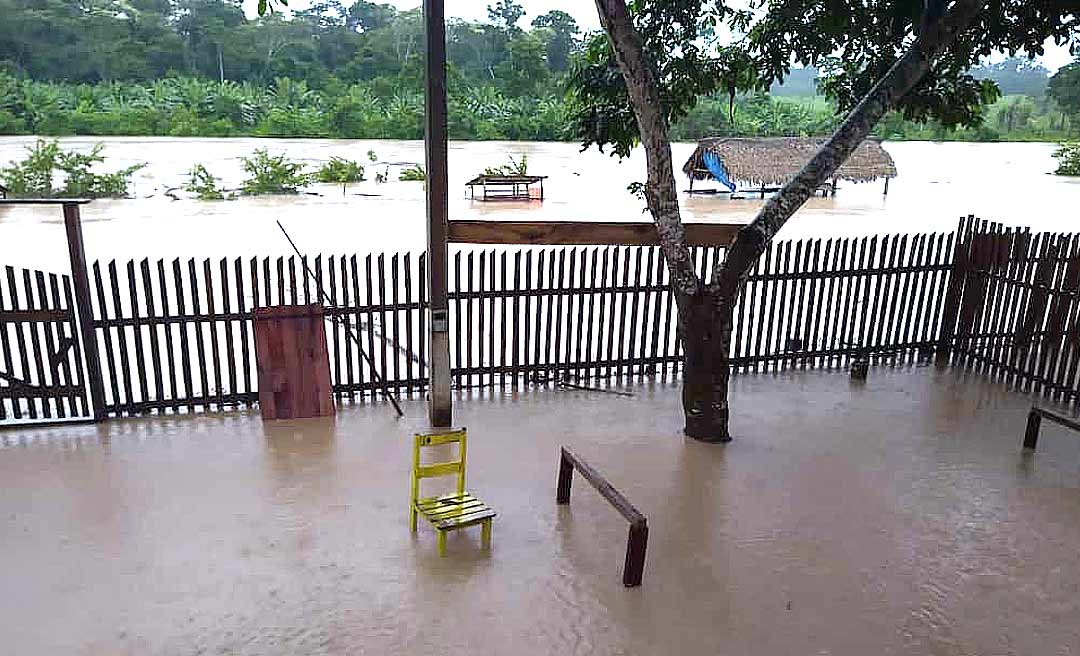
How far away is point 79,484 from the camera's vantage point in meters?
5.75

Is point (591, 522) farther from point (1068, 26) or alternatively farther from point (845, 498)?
point (1068, 26)

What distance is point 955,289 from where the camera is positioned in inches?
352

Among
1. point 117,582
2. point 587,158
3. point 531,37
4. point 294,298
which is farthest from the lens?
point 587,158

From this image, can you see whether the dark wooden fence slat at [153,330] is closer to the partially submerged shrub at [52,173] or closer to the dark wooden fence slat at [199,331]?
the dark wooden fence slat at [199,331]

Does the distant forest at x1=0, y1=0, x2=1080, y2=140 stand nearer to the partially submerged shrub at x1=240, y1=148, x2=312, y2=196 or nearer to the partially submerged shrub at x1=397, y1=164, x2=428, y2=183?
the partially submerged shrub at x1=240, y1=148, x2=312, y2=196

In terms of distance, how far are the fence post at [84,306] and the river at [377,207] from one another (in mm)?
5094

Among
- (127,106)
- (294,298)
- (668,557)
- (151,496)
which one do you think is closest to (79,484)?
(151,496)

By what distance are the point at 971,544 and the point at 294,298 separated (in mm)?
5717

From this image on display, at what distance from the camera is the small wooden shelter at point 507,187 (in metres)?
14.9

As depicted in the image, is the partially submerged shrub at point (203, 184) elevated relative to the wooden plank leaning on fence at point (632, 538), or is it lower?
elevated

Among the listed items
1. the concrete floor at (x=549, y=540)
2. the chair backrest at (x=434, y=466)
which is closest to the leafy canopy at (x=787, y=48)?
the concrete floor at (x=549, y=540)

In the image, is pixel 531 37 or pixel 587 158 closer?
pixel 531 37

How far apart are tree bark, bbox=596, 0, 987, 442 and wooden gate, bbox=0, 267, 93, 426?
4906 millimetres

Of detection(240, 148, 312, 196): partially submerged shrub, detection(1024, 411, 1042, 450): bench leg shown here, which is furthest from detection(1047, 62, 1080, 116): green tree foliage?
detection(240, 148, 312, 196): partially submerged shrub
